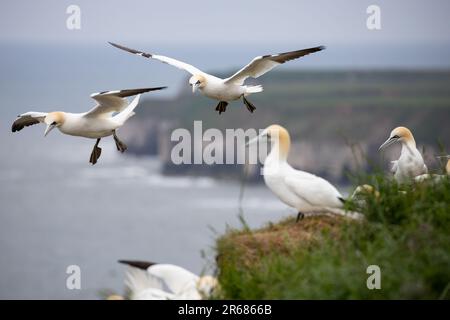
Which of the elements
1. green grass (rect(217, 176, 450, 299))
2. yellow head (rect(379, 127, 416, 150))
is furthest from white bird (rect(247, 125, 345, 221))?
yellow head (rect(379, 127, 416, 150))

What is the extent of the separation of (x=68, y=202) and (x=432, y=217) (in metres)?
141

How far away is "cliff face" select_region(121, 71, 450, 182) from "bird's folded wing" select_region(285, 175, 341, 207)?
9136 centimetres

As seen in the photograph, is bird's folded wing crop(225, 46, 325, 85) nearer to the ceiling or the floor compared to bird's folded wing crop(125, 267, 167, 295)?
nearer to the ceiling

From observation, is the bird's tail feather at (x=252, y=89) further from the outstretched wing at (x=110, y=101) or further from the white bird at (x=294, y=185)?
the white bird at (x=294, y=185)

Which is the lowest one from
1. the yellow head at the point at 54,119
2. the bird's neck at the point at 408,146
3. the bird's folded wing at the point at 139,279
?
the bird's folded wing at the point at 139,279

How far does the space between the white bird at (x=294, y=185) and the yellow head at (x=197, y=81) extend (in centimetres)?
195

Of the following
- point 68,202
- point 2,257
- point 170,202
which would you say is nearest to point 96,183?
point 68,202

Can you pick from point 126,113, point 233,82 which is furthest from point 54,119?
point 233,82

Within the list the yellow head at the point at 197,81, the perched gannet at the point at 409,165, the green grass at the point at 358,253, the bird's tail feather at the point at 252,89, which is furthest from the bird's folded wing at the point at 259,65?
the green grass at the point at 358,253

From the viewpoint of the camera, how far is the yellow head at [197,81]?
14.5 meters

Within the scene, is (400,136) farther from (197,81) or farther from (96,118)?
(96,118)

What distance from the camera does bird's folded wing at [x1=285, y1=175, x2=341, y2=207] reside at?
11523mm

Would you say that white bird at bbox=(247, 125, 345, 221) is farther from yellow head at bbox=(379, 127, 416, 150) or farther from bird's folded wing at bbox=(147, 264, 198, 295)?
bird's folded wing at bbox=(147, 264, 198, 295)

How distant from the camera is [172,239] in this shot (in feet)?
361
